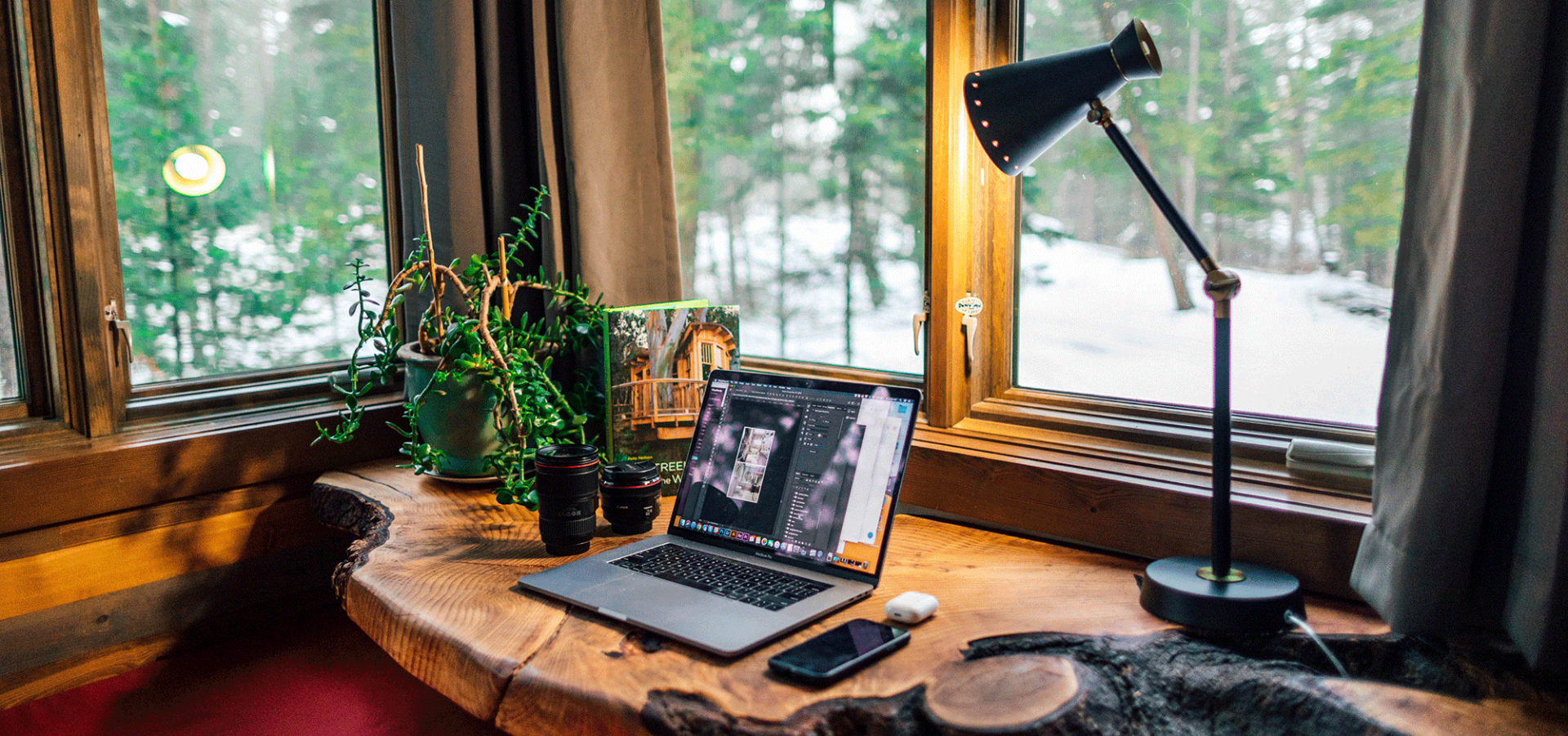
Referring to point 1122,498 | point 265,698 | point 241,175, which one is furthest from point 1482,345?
point 241,175

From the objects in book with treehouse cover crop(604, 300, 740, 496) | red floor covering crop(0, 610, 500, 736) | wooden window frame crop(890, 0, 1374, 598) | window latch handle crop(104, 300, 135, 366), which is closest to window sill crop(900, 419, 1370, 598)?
wooden window frame crop(890, 0, 1374, 598)

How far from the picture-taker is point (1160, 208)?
1030mm

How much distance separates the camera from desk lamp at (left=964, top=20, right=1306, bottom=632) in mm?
968

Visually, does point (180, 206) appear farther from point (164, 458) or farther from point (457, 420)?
point (457, 420)

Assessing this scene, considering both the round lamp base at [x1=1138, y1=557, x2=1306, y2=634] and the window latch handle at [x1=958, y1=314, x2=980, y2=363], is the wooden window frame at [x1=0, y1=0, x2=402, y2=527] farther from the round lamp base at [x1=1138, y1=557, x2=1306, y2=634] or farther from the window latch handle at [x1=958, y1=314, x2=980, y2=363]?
the round lamp base at [x1=1138, y1=557, x2=1306, y2=634]

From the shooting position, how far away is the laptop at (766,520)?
1.02 metres

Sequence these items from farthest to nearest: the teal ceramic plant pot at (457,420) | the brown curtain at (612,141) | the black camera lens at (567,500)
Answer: the brown curtain at (612,141)
the teal ceramic plant pot at (457,420)
the black camera lens at (567,500)

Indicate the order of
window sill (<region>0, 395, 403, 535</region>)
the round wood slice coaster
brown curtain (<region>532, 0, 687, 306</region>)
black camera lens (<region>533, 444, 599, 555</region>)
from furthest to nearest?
brown curtain (<region>532, 0, 687, 306</region>) → window sill (<region>0, 395, 403, 535</region>) → black camera lens (<region>533, 444, 599, 555</region>) → the round wood slice coaster

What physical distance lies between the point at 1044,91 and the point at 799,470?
0.55 m


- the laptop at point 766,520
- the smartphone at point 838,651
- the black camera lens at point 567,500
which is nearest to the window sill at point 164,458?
the black camera lens at point 567,500

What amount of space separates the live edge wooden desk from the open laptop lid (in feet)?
0.30

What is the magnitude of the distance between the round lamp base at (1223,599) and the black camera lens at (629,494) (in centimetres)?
66

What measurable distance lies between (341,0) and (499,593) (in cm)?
139

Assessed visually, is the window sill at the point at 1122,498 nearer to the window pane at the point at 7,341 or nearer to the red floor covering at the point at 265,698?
the red floor covering at the point at 265,698
